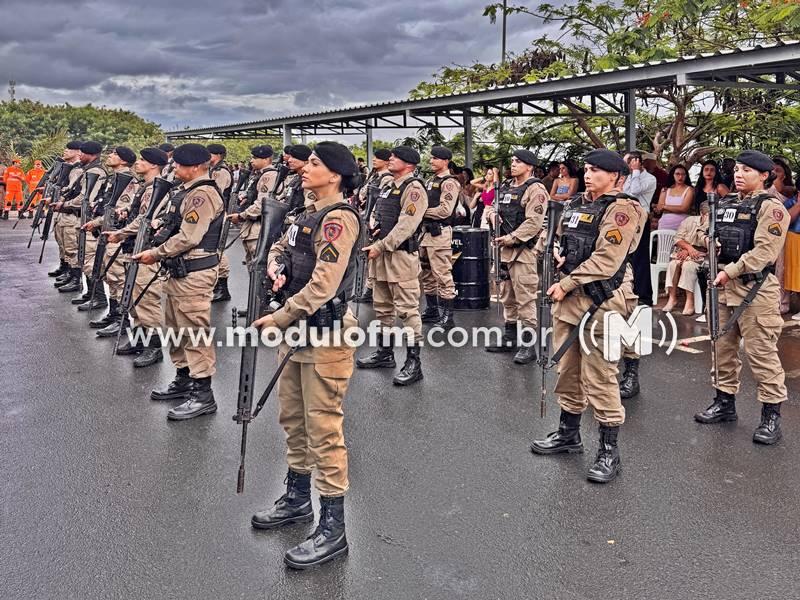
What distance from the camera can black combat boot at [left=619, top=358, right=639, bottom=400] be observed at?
17.9 feet

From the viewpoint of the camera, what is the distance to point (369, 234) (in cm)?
655

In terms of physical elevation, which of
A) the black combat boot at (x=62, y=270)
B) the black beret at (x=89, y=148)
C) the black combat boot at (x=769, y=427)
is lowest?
the black combat boot at (x=769, y=427)

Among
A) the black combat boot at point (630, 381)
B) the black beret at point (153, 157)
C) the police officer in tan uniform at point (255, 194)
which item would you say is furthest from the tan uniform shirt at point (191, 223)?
the black combat boot at point (630, 381)

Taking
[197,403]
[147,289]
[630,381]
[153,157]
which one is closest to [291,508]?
[197,403]

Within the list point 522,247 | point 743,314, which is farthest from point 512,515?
point 522,247

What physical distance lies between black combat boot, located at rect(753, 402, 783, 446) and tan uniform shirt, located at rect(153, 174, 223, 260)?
4064 millimetres

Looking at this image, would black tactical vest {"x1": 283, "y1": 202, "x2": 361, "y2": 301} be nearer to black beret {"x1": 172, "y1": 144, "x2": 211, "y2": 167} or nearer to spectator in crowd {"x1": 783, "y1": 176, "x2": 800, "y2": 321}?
black beret {"x1": 172, "y1": 144, "x2": 211, "y2": 167}

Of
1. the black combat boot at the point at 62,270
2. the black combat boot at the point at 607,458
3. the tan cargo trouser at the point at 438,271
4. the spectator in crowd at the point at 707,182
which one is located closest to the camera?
the black combat boot at the point at 607,458

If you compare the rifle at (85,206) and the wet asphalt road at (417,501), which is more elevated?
the rifle at (85,206)

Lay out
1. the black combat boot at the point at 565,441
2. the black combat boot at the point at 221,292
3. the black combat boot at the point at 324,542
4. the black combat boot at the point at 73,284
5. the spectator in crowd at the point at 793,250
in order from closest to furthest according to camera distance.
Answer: the black combat boot at the point at 324,542 → the black combat boot at the point at 565,441 → the spectator in crowd at the point at 793,250 → the black combat boot at the point at 221,292 → the black combat boot at the point at 73,284

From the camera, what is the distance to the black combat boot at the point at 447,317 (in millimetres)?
7990

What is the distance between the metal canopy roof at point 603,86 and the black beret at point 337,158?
5146mm

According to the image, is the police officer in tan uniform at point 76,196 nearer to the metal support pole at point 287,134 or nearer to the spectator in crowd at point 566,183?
the spectator in crowd at point 566,183

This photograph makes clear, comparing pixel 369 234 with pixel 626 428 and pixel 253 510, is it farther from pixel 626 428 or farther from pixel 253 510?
pixel 253 510
